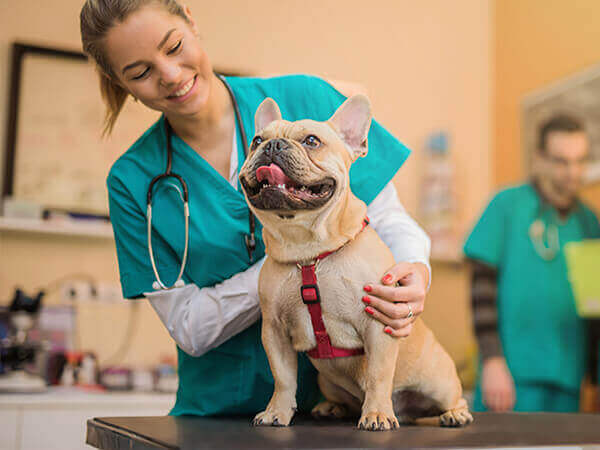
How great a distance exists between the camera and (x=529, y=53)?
3.07 meters

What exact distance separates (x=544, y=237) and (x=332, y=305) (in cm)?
145

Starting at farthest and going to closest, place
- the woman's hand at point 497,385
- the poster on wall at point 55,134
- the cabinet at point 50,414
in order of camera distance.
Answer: the poster on wall at point 55,134
the woman's hand at point 497,385
the cabinet at point 50,414

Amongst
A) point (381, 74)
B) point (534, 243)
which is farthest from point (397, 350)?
point (381, 74)

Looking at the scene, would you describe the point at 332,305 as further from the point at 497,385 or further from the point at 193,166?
the point at 497,385

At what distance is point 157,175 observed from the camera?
111 cm

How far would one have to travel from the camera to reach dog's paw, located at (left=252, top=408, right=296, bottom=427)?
0.89 meters

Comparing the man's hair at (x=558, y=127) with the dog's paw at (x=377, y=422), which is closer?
the dog's paw at (x=377, y=422)

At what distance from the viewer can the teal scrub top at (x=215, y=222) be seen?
106 cm

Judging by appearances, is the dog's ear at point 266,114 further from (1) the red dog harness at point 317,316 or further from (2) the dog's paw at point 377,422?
(2) the dog's paw at point 377,422

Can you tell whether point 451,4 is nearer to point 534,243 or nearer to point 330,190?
point 534,243

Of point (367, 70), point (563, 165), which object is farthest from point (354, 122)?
point (367, 70)

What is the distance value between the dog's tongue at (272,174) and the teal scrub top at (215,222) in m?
0.25

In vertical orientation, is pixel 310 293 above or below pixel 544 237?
below

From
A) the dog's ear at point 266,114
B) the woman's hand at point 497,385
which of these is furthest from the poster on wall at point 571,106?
the dog's ear at point 266,114
